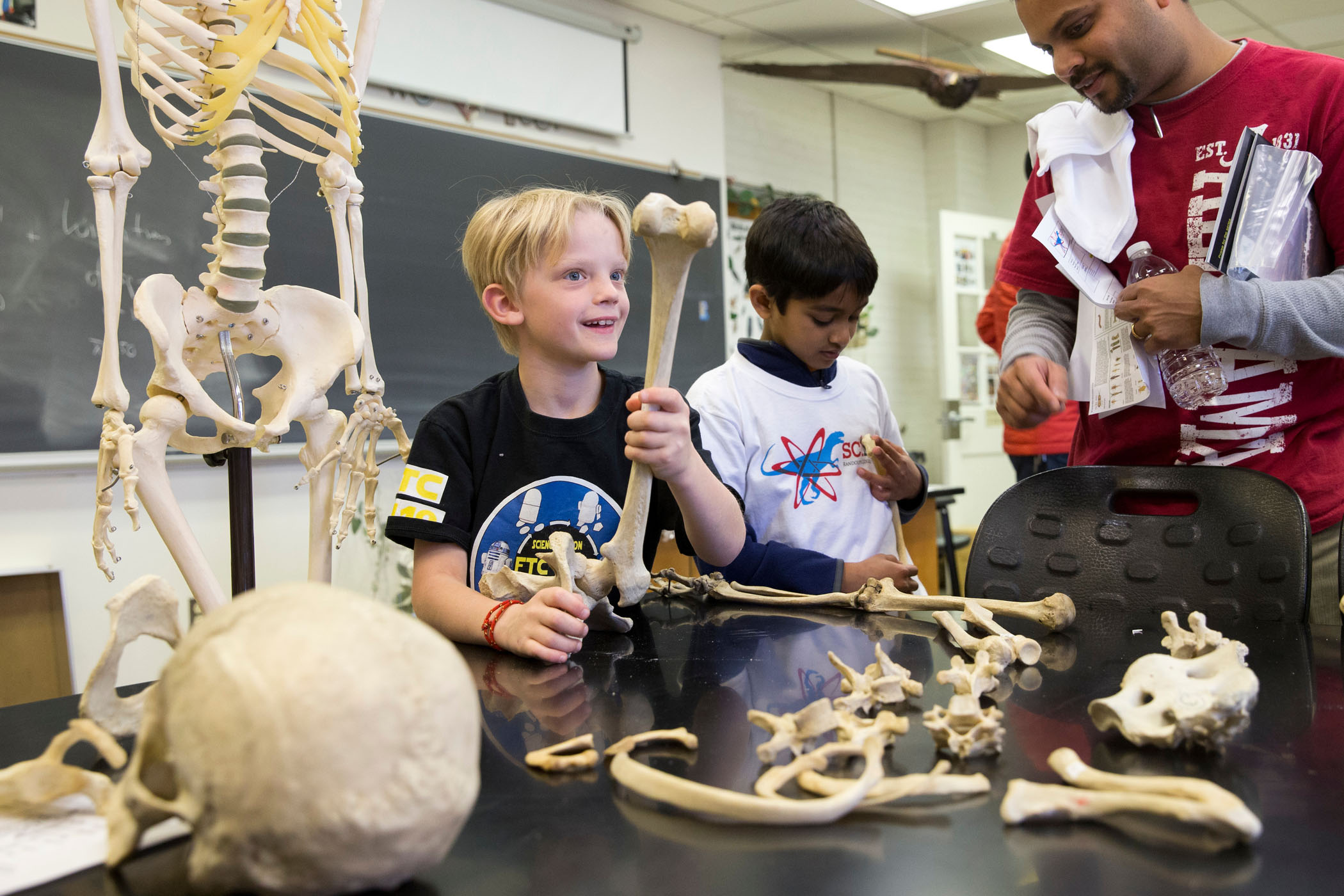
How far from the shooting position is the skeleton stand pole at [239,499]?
114 centimetres

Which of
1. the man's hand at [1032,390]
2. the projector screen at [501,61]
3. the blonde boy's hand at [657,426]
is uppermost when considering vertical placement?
the projector screen at [501,61]

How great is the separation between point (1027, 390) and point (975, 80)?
434 cm

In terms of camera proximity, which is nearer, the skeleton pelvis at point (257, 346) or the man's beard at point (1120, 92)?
the skeleton pelvis at point (257, 346)

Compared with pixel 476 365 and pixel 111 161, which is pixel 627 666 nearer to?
pixel 111 161

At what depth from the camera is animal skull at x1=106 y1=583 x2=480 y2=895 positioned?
38cm

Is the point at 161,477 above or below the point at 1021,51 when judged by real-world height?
below

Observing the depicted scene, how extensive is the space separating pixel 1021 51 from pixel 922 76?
1024mm

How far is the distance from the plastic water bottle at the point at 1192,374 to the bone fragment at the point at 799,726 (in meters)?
0.83

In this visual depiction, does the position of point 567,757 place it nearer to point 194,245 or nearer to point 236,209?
point 236,209

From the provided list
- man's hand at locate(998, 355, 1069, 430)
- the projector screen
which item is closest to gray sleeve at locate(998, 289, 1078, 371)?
man's hand at locate(998, 355, 1069, 430)

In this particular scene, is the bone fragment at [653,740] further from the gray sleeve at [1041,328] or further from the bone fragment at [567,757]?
the gray sleeve at [1041,328]

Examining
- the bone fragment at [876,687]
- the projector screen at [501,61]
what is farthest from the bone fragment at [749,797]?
the projector screen at [501,61]

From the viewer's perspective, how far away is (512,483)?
1261mm

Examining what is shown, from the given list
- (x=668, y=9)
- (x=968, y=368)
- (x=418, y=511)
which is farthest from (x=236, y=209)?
(x=968, y=368)
